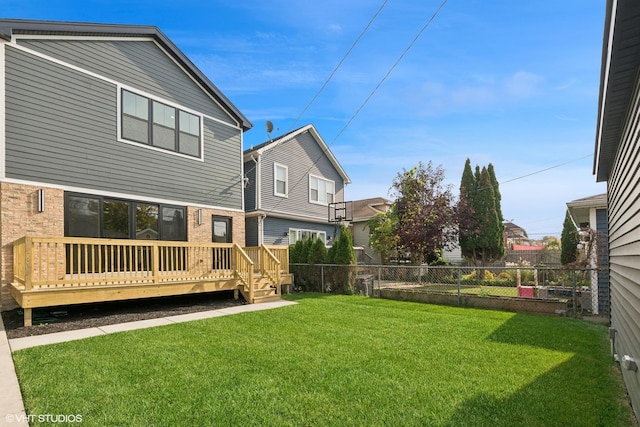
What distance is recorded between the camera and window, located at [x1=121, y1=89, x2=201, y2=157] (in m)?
9.69

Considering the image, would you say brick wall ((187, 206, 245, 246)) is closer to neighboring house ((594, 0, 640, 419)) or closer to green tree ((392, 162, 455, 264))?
green tree ((392, 162, 455, 264))

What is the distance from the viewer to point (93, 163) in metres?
8.86

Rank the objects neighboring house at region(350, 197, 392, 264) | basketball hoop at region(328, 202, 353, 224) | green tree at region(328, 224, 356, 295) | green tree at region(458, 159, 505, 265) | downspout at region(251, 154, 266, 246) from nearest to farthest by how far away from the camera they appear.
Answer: green tree at region(328, 224, 356, 295)
downspout at region(251, 154, 266, 246)
basketball hoop at region(328, 202, 353, 224)
green tree at region(458, 159, 505, 265)
neighboring house at region(350, 197, 392, 264)

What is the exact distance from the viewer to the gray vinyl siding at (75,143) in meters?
7.71

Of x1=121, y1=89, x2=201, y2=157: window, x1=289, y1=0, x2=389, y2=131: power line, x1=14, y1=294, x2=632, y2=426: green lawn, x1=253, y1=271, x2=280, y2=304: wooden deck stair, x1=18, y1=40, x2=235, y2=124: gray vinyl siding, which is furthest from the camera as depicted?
x1=253, y1=271, x2=280, y2=304: wooden deck stair

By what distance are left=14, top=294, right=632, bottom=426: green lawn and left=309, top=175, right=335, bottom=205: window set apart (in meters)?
11.1

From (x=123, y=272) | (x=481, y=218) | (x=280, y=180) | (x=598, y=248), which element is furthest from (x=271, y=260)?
(x=481, y=218)

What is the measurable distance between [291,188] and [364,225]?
355 inches

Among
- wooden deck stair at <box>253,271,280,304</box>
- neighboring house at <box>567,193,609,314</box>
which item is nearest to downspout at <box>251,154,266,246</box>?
wooden deck stair at <box>253,271,280,304</box>

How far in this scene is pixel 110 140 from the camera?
922 centimetres

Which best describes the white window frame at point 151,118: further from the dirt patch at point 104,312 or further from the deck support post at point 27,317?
the deck support post at point 27,317

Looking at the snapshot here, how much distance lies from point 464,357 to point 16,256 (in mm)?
8639

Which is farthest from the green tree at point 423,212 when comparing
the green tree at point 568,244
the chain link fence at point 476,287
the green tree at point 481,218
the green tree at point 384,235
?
the green tree at point 568,244

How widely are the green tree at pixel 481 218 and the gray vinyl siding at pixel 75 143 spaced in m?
13.5
